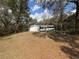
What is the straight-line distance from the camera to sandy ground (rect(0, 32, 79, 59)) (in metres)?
13.7

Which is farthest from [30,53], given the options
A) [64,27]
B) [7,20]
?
[7,20]

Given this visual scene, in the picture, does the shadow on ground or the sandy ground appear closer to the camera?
the sandy ground

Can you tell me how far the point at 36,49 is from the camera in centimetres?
1502

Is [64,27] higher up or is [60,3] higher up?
[60,3]

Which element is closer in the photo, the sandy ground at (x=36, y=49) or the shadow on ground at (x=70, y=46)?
the sandy ground at (x=36, y=49)

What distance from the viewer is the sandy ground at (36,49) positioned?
13.7 meters

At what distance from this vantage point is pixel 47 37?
713 inches

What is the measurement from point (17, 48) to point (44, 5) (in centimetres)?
857

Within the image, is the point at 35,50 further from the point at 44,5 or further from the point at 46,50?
the point at 44,5

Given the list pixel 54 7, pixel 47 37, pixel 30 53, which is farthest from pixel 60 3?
pixel 30 53

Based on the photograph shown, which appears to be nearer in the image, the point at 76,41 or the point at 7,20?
the point at 76,41

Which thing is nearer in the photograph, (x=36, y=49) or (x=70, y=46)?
(x=36, y=49)

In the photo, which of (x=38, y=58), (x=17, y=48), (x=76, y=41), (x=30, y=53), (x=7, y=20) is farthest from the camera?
(x=7, y=20)

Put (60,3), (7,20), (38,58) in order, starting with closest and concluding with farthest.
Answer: (38,58) < (60,3) < (7,20)
